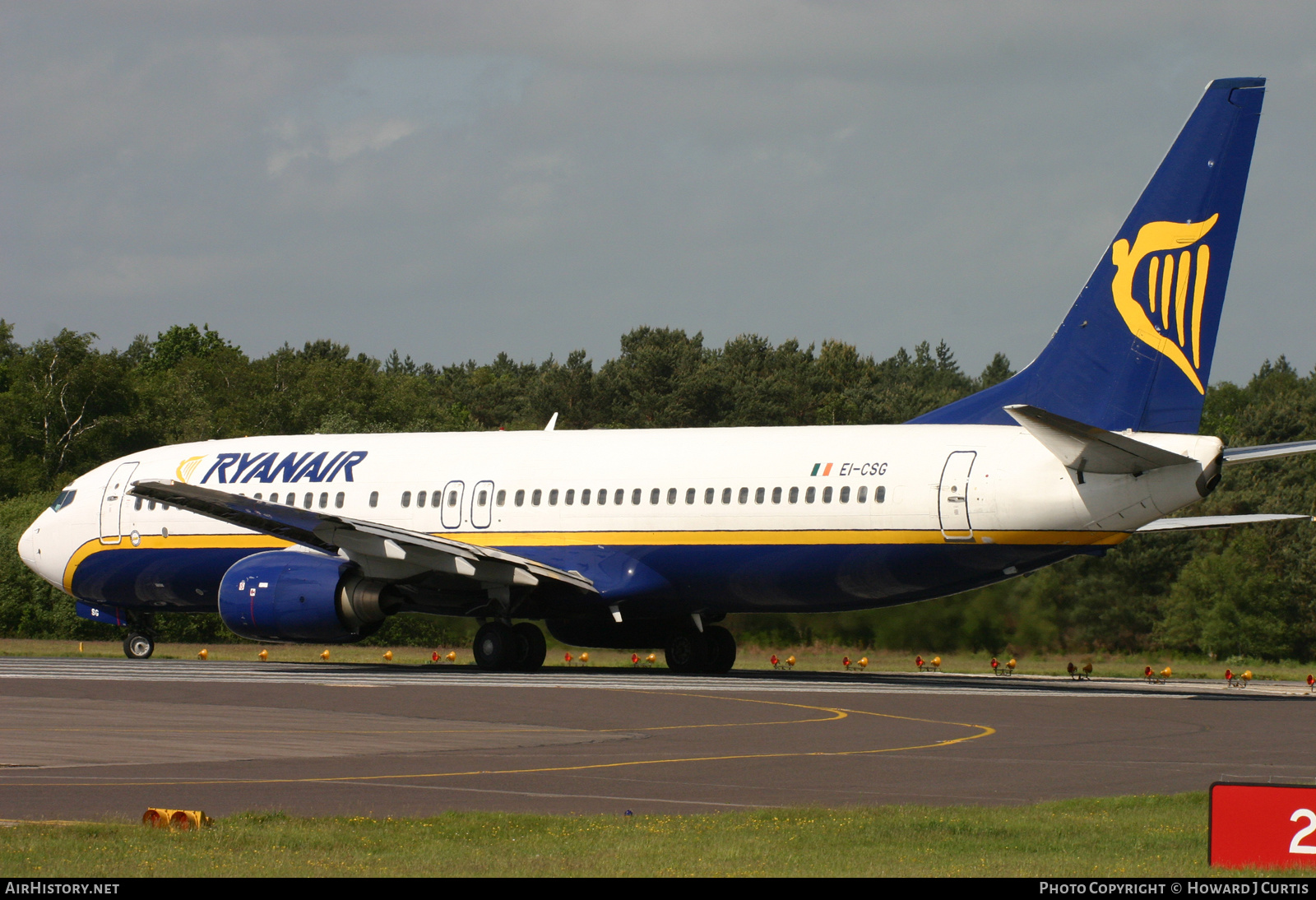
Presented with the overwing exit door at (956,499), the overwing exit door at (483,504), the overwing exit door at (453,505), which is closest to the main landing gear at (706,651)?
the overwing exit door at (483,504)

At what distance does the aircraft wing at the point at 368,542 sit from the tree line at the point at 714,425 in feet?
21.3

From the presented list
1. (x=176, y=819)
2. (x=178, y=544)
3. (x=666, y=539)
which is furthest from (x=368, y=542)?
(x=176, y=819)

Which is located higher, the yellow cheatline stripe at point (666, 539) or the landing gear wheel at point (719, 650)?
the yellow cheatline stripe at point (666, 539)

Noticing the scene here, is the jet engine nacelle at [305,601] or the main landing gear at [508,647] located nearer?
the jet engine nacelle at [305,601]

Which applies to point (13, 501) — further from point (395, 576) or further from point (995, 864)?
point (995, 864)

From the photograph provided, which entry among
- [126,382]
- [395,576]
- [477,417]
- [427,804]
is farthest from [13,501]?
[477,417]

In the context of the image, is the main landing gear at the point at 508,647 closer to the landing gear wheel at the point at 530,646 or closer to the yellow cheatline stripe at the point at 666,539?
the landing gear wheel at the point at 530,646

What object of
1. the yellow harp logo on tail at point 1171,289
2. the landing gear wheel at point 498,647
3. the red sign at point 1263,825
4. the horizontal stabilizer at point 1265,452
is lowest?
the landing gear wheel at point 498,647

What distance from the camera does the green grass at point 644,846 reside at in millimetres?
9250

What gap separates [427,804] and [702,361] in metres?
83.3

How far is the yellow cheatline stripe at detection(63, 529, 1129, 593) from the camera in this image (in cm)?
2569

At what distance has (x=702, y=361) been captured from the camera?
95125 millimetres

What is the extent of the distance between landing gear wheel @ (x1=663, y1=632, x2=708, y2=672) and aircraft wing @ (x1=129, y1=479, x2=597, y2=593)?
275cm

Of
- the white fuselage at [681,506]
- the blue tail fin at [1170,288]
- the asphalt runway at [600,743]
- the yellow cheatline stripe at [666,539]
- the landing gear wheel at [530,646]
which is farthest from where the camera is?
A: the landing gear wheel at [530,646]
